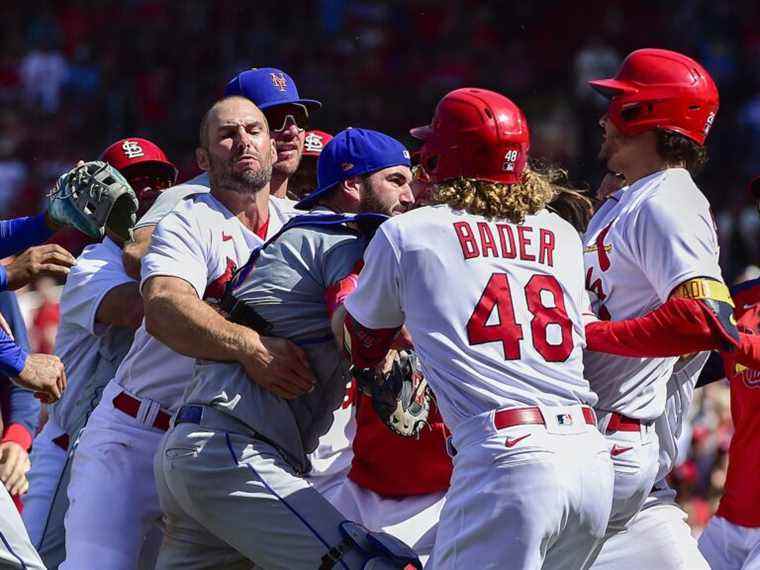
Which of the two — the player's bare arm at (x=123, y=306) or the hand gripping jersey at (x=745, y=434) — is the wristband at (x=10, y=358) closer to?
the player's bare arm at (x=123, y=306)

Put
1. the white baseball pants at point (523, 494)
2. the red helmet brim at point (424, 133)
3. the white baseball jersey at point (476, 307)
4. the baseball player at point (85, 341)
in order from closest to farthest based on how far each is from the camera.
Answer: the white baseball pants at point (523, 494) < the white baseball jersey at point (476, 307) < the red helmet brim at point (424, 133) < the baseball player at point (85, 341)

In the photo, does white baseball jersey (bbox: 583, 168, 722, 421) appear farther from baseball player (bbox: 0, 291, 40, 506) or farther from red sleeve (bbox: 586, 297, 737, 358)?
baseball player (bbox: 0, 291, 40, 506)

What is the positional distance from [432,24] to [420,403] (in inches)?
580

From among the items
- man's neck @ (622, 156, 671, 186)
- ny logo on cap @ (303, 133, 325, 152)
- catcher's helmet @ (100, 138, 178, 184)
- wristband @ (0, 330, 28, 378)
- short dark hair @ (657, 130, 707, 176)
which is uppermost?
short dark hair @ (657, 130, 707, 176)

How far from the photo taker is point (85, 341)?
6.36 meters

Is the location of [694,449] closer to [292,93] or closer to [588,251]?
[292,93]

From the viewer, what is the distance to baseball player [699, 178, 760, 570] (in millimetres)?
5859

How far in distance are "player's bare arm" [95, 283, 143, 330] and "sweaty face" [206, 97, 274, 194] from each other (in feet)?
2.28

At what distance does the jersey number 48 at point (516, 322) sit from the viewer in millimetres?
4238

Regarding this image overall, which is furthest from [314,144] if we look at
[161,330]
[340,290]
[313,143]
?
[340,290]

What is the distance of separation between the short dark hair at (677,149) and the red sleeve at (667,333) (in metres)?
0.75

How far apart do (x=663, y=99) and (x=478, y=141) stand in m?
0.94

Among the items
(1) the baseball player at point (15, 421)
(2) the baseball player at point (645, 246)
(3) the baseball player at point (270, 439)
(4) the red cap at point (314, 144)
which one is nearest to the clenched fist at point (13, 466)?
(1) the baseball player at point (15, 421)

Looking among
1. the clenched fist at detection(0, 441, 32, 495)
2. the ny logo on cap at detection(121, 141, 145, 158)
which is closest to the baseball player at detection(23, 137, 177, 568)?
the ny logo on cap at detection(121, 141, 145, 158)
